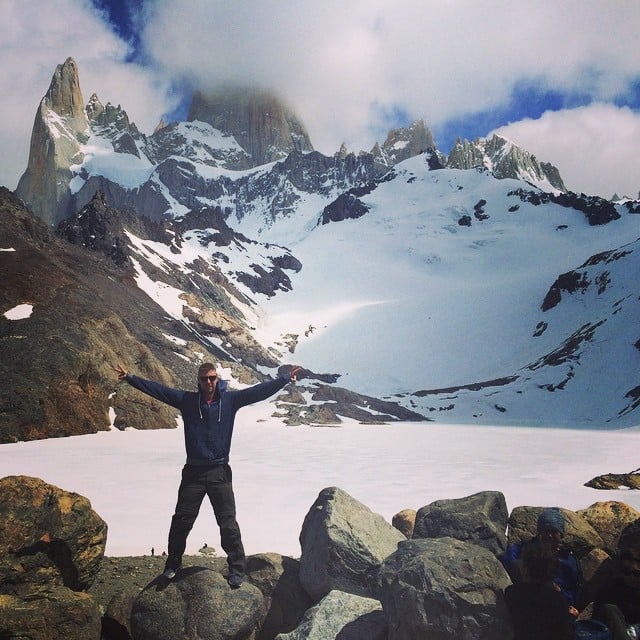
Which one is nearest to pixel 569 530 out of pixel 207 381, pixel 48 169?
pixel 207 381

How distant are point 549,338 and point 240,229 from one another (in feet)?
409

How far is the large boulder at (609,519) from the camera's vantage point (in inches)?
308

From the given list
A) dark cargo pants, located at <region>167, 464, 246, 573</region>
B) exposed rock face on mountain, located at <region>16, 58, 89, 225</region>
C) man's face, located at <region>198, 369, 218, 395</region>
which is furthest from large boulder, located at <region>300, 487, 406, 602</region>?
exposed rock face on mountain, located at <region>16, 58, 89, 225</region>

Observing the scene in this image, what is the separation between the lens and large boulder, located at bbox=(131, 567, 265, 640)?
5.78 m

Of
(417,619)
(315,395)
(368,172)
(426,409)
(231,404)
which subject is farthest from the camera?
(368,172)

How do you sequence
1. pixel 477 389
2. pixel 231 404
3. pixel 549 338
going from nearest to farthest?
pixel 231 404 → pixel 477 389 → pixel 549 338

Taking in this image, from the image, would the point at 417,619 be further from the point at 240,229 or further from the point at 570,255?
the point at 240,229

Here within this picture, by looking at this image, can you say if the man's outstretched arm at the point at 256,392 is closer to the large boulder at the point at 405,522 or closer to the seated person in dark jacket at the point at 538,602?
the seated person in dark jacket at the point at 538,602

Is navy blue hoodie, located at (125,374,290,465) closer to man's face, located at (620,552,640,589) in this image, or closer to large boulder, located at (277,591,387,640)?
large boulder, located at (277,591,387,640)

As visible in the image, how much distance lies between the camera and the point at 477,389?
181 feet

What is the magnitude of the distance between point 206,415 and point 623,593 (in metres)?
4.81

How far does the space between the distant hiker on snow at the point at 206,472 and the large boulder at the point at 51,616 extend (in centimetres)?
90

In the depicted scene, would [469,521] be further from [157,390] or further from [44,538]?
[44,538]

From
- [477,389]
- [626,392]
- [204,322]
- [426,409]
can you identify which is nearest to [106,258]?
[204,322]
